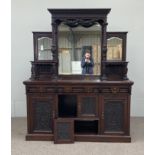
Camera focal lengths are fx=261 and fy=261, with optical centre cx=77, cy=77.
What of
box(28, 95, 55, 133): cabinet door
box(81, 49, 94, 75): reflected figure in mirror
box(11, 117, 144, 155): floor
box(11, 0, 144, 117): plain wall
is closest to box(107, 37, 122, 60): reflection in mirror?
box(81, 49, 94, 75): reflected figure in mirror

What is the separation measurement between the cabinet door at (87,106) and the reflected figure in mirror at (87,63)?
44cm

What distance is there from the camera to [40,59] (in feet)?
12.8

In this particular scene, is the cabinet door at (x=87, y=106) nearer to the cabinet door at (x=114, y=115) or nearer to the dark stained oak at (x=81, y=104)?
the dark stained oak at (x=81, y=104)

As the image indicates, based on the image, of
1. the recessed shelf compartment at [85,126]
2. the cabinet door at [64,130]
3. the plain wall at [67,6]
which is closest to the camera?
the cabinet door at [64,130]

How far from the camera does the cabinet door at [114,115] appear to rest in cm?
355

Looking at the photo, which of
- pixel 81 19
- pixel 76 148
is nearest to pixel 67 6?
pixel 81 19

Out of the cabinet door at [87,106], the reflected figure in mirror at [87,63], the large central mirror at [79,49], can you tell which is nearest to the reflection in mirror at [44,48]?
the large central mirror at [79,49]

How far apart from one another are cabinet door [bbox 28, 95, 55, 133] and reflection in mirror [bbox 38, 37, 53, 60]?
659 millimetres

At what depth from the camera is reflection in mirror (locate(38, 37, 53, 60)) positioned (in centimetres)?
391

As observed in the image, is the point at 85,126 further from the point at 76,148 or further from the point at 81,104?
the point at 76,148

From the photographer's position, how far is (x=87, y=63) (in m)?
3.86

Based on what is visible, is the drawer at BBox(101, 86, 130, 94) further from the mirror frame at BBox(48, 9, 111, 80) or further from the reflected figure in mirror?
the reflected figure in mirror
